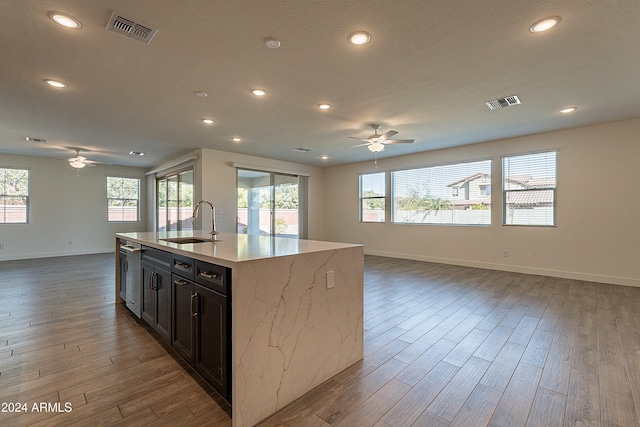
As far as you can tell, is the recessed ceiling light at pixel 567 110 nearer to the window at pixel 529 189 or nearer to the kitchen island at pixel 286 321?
the window at pixel 529 189

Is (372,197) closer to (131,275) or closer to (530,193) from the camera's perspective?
(530,193)

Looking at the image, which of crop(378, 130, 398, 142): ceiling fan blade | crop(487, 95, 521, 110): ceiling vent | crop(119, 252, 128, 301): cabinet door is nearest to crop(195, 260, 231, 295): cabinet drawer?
crop(119, 252, 128, 301): cabinet door

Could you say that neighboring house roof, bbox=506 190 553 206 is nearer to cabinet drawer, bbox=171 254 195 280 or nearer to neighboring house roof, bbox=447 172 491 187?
neighboring house roof, bbox=447 172 491 187

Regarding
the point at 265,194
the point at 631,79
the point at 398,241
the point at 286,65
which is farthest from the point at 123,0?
the point at 398,241

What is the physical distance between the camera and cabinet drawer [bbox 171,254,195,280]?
2.01 metres

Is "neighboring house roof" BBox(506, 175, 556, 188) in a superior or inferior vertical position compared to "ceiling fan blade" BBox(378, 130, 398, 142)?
inferior

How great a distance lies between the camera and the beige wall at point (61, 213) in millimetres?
7191

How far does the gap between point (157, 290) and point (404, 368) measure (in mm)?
2218

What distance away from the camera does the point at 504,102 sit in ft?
12.3

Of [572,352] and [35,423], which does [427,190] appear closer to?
[572,352]

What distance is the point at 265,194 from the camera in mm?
7891

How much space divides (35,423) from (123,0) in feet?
8.76

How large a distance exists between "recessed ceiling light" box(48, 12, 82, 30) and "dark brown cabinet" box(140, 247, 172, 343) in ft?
6.11

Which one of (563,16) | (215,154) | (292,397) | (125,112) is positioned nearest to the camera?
(292,397)
